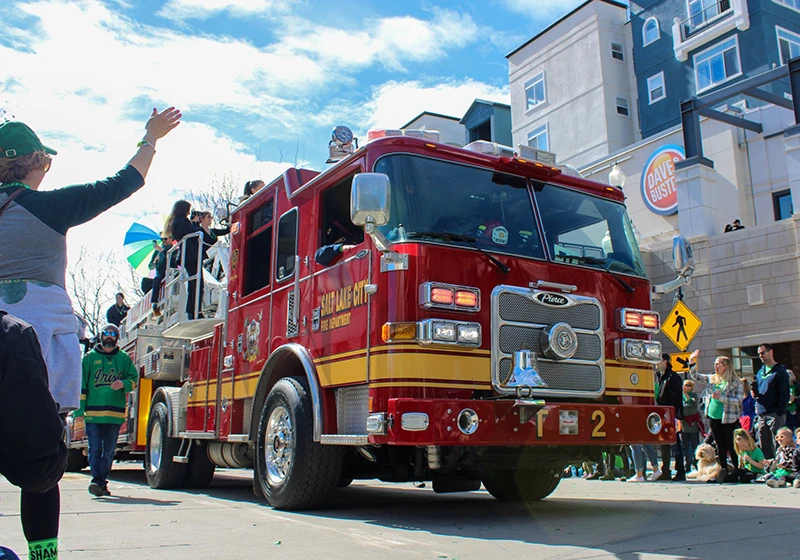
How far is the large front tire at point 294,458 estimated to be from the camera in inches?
244

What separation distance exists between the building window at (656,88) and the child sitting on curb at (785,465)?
25.2 metres

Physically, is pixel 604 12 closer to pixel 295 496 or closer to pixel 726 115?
pixel 726 115

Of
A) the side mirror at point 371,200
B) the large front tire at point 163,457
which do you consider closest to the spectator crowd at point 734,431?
the large front tire at point 163,457

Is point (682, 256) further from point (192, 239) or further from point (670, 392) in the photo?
point (192, 239)

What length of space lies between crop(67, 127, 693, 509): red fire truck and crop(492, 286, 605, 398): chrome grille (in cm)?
1

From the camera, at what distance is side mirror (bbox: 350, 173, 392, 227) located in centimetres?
536

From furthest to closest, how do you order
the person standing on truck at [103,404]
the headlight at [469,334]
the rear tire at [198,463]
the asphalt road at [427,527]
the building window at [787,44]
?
the building window at [787,44], the rear tire at [198,463], the person standing on truck at [103,404], the headlight at [469,334], the asphalt road at [427,527]

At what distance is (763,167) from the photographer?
22203 millimetres

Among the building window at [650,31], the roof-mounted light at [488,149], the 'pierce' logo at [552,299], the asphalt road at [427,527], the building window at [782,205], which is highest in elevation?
the building window at [650,31]

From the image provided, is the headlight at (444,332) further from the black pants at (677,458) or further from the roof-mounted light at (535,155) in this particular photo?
the black pants at (677,458)

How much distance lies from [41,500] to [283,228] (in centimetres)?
489

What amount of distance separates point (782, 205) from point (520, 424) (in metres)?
19.8

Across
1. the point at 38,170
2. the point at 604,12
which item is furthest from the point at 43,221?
the point at 604,12

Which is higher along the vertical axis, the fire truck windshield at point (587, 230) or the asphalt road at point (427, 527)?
Result: the fire truck windshield at point (587, 230)
